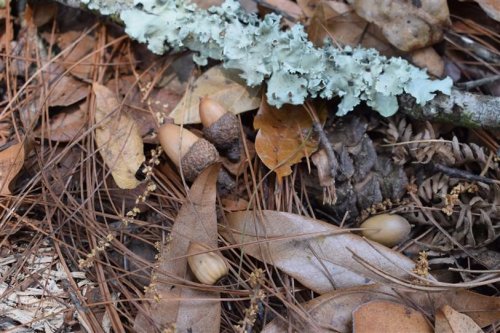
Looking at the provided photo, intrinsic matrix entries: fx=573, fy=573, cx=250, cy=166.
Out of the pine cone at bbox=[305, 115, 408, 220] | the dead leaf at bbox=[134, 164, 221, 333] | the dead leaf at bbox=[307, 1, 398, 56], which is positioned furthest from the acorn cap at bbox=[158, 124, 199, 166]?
the dead leaf at bbox=[307, 1, 398, 56]

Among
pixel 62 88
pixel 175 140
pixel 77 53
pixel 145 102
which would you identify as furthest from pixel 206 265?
pixel 77 53

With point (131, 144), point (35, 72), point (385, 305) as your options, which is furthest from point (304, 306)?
point (35, 72)

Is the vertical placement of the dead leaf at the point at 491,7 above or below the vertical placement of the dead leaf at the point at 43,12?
above

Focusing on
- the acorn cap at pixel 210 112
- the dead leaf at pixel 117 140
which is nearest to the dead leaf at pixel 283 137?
the acorn cap at pixel 210 112

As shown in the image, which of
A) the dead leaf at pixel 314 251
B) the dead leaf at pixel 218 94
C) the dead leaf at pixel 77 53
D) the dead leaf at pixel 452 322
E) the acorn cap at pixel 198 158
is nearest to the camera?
the dead leaf at pixel 452 322

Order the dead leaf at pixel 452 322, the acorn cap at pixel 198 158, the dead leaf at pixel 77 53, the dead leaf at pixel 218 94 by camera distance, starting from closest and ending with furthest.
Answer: the dead leaf at pixel 452 322, the acorn cap at pixel 198 158, the dead leaf at pixel 218 94, the dead leaf at pixel 77 53

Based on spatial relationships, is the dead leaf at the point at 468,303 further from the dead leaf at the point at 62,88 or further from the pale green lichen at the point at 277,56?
the dead leaf at the point at 62,88

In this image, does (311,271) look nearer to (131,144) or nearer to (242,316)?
(242,316)
